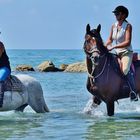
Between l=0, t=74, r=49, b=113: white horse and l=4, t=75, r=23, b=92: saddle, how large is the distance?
8 centimetres

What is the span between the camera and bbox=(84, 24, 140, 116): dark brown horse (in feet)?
42.4

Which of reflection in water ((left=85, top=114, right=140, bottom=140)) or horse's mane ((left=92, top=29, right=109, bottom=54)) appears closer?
reflection in water ((left=85, top=114, right=140, bottom=140))

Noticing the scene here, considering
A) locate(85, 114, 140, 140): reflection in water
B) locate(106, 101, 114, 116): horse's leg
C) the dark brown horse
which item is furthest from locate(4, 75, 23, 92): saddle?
locate(106, 101, 114, 116): horse's leg

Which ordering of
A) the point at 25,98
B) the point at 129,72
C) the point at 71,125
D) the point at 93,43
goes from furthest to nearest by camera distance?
the point at 25,98
the point at 129,72
the point at 93,43
the point at 71,125

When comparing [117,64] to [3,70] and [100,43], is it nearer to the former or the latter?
[100,43]

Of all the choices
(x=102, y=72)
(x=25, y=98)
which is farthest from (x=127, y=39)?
(x=25, y=98)

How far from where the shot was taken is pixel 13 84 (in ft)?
43.0

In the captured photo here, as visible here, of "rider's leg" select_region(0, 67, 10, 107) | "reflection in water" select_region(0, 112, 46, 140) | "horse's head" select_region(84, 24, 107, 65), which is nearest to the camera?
"reflection in water" select_region(0, 112, 46, 140)

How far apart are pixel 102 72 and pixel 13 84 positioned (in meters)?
1.93

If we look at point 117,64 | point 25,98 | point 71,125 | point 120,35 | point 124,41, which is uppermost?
point 120,35

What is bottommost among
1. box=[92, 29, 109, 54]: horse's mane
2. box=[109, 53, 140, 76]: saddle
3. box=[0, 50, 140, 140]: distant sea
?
box=[0, 50, 140, 140]: distant sea

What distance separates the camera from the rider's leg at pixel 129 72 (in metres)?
13.1

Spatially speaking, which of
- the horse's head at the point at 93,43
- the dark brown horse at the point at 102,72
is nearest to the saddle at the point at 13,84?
the dark brown horse at the point at 102,72

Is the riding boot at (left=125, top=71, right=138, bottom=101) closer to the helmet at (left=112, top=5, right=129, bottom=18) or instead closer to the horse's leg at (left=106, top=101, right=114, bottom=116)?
the horse's leg at (left=106, top=101, right=114, bottom=116)
